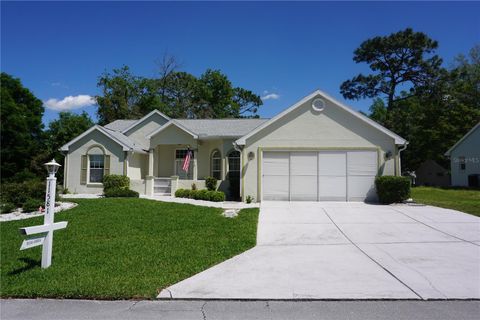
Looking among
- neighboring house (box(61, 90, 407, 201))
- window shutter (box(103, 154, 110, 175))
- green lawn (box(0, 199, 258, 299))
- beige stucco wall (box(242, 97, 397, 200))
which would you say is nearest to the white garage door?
neighboring house (box(61, 90, 407, 201))

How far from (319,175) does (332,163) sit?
845 millimetres

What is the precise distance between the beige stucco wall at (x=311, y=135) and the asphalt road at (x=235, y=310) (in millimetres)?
11676

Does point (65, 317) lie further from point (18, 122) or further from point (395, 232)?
point (18, 122)

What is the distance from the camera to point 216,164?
72.7 ft

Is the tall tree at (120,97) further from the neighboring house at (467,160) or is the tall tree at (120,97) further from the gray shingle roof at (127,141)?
the neighboring house at (467,160)

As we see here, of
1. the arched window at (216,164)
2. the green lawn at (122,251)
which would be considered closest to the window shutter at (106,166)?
the arched window at (216,164)

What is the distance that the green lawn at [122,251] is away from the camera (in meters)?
5.74

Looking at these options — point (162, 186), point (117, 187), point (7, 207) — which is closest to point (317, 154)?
point (162, 186)

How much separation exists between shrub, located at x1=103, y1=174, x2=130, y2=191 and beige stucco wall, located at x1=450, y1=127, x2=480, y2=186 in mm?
27057

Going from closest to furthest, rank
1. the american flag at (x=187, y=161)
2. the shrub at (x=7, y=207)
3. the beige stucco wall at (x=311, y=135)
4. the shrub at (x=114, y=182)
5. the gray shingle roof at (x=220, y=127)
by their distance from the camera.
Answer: the shrub at (x=7, y=207), the beige stucco wall at (x=311, y=135), the shrub at (x=114, y=182), the american flag at (x=187, y=161), the gray shingle roof at (x=220, y=127)

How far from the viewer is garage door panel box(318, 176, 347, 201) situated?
16.5 metres

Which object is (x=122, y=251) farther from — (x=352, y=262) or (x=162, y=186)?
(x=162, y=186)

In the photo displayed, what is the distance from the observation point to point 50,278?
616 centimetres

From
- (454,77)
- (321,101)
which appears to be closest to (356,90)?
(454,77)
